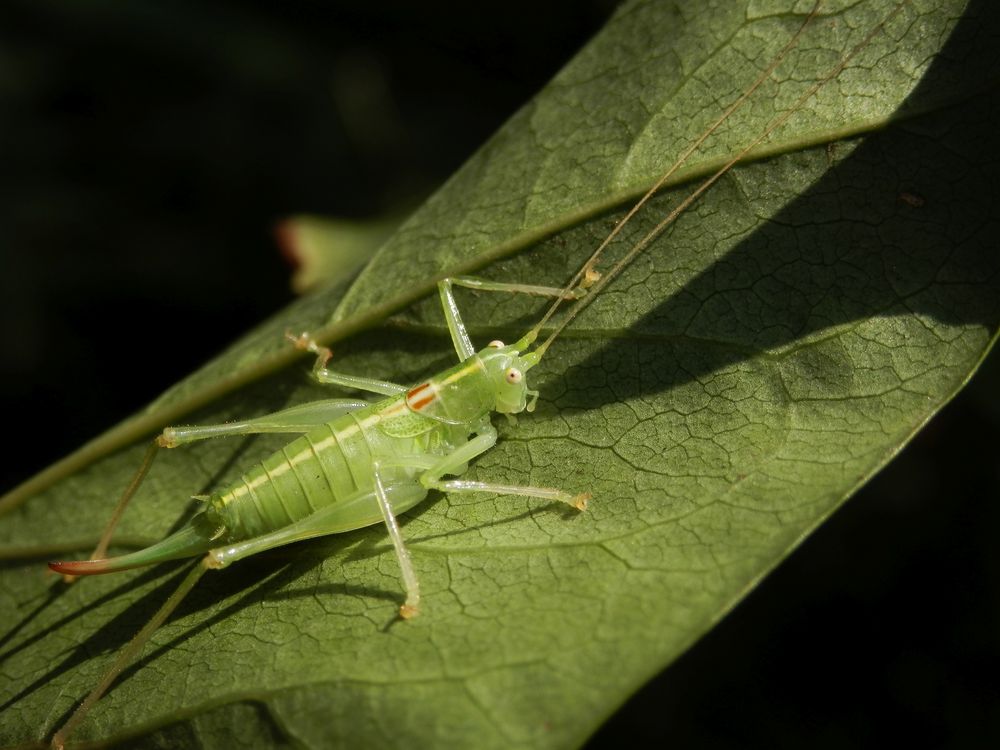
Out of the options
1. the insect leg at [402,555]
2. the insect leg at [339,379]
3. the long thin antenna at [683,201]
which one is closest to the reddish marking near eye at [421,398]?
the insect leg at [339,379]

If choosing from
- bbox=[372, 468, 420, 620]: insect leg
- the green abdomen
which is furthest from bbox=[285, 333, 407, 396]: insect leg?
bbox=[372, 468, 420, 620]: insect leg

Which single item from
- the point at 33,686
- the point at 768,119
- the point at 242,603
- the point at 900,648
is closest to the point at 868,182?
the point at 768,119

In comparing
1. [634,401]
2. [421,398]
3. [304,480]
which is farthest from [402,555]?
[634,401]

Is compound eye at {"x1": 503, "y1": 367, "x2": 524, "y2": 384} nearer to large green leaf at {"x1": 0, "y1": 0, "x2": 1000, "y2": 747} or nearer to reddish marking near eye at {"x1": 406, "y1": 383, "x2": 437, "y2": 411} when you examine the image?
large green leaf at {"x1": 0, "y1": 0, "x2": 1000, "y2": 747}

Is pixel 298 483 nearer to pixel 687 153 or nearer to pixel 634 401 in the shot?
pixel 634 401

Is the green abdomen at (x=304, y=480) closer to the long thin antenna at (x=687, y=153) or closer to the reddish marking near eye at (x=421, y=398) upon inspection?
the reddish marking near eye at (x=421, y=398)

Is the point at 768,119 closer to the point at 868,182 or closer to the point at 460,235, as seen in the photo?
the point at 868,182
